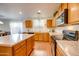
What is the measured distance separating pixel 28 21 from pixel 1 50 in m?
7.53

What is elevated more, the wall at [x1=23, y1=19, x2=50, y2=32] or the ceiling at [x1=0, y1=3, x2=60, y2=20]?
the ceiling at [x1=0, y1=3, x2=60, y2=20]

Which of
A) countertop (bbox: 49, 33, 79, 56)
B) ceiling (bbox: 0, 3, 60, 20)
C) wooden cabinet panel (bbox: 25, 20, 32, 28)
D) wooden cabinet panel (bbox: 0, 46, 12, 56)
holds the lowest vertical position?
wooden cabinet panel (bbox: 0, 46, 12, 56)

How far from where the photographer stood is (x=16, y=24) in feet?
33.4

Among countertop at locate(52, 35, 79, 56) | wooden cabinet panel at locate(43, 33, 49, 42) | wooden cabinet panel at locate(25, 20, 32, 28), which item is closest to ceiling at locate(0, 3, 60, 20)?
wooden cabinet panel at locate(43, 33, 49, 42)

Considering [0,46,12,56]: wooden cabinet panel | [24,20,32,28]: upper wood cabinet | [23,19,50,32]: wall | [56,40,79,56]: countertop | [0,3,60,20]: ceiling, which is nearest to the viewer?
[56,40,79,56]: countertop

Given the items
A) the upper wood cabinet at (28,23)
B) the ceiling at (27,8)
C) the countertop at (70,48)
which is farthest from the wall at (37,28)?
the countertop at (70,48)

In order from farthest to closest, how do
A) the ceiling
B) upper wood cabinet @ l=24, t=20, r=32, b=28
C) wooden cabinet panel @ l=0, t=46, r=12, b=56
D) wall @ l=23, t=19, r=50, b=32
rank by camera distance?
1. wall @ l=23, t=19, r=50, b=32
2. upper wood cabinet @ l=24, t=20, r=32, b=28
3. the ceiling
4. wooden cabinet panel @ l=0, t=46, r=12, b=56

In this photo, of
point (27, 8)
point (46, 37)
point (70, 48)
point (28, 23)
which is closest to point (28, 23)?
point (28, 23)

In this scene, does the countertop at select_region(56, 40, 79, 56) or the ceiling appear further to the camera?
the ceiling

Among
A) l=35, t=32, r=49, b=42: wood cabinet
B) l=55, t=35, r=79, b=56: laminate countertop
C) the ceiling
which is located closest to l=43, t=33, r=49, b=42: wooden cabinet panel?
l=35, t=32, r=49, b=42: wood cabinet

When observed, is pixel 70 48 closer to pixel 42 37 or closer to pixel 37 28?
pixel 42 37

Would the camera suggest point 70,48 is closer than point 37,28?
Yes

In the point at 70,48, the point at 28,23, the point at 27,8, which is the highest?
the point at 27,8

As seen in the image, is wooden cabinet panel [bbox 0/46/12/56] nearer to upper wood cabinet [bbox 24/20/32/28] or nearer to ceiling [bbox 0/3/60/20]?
ceiling [bbox 0/3/60/20]
